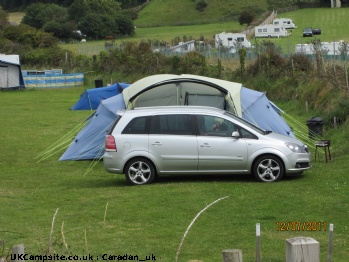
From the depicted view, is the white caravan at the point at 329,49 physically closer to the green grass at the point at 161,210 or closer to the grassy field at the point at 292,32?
the green grass at the point at 161,210

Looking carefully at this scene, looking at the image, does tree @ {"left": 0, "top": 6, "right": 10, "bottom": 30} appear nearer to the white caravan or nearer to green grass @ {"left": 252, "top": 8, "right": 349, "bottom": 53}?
green grass @ {"left": 252, "top": 8, "right": 349, "bottom": 53}

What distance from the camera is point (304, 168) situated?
17.9 m

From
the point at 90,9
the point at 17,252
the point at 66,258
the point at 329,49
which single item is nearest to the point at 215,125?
the point at 66,258

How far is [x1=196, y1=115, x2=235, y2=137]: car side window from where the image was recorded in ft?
58.6

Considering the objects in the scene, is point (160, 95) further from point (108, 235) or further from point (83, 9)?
point (83, 9)

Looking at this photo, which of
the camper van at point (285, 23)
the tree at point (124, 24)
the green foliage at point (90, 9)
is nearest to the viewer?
the camper van at point (285, 23)

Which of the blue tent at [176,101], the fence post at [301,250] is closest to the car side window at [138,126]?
the blue tent at [176,101]

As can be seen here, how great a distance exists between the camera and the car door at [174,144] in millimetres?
17688

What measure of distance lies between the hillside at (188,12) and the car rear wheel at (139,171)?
301 feet

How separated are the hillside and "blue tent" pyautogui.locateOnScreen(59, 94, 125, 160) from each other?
87.1 metres

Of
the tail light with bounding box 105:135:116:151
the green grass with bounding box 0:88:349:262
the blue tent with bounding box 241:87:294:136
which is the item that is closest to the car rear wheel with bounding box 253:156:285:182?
the green grass with bounding box 0:88:349:262

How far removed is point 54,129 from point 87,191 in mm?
13889

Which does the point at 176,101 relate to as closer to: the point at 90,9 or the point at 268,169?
the point at 268,169

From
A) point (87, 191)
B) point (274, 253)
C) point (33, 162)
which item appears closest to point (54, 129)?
point (33, 162)
